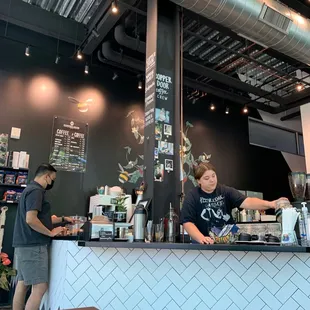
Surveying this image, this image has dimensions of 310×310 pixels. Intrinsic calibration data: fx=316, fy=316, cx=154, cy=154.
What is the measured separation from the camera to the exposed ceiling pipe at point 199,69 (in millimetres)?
5360

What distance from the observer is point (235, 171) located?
784cm

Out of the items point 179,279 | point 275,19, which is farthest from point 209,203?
point 275,19

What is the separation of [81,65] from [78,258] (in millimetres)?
4680

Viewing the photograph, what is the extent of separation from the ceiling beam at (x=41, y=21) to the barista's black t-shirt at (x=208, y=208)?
4.64 m

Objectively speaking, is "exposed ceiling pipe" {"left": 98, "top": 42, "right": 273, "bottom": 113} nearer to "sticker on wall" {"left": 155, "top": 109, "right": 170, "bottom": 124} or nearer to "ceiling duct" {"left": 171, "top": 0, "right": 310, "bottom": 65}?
"ceiling duct" {"left": 171, "top": 0, "right": 310, "bottom": 65}

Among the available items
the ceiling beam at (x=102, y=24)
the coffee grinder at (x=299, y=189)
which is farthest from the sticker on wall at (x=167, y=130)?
the ceiling beam at (x=102, y=24)

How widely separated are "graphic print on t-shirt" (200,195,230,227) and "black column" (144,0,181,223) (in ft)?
2.46

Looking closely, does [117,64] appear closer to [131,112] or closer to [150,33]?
[131,112]

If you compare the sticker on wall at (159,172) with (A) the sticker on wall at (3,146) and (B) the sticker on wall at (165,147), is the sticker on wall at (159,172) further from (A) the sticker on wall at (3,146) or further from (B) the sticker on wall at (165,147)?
(A) the sticker on wall at (3,146)

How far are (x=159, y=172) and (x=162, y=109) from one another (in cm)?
68

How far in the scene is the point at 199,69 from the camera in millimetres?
6254

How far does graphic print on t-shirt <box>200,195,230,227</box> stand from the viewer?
2381 millimetres

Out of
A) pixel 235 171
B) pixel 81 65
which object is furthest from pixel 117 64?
pixel 235 171

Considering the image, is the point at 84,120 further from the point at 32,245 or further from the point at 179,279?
the point at 179,279
